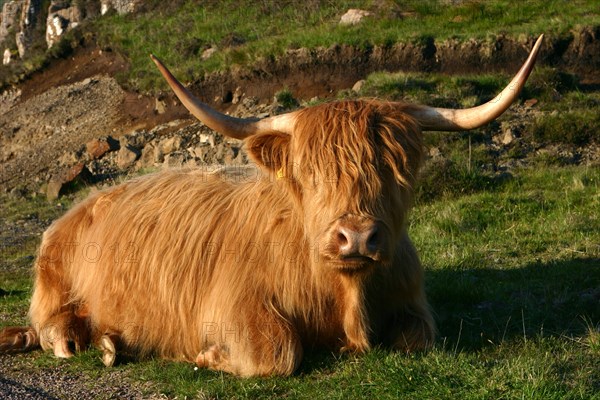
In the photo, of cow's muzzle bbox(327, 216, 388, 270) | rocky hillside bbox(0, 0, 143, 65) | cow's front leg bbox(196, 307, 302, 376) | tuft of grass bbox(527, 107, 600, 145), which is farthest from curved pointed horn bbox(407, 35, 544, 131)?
rocky hillside bbox(0, 0, 143, 65)

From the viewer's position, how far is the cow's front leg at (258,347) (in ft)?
16.0

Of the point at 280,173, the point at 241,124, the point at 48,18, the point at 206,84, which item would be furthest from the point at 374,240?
the point at 48,18

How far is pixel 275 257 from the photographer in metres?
5.24

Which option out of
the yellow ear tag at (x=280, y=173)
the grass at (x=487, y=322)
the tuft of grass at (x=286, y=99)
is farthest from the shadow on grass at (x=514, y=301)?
the tuft of grass at (x=286, y=99)

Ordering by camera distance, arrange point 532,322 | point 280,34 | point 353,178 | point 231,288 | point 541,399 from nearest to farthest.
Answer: point 541,399
point 353,178
point 231,288
point 532,322
point 280,34

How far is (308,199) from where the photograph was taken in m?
4.97

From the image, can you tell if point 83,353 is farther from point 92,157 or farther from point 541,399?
point 92,157

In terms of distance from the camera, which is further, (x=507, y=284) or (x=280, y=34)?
(x=280, y=34)

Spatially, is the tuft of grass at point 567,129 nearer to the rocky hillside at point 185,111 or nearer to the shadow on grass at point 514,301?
the rocky hillside at point 185,111

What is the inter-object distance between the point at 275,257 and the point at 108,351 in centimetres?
128

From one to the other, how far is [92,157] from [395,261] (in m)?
14.5

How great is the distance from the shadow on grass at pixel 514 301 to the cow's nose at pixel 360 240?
945mm

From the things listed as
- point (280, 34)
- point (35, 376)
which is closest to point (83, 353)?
point (35, 376)

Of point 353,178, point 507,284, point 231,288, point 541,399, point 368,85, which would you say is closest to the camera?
point 541,399
